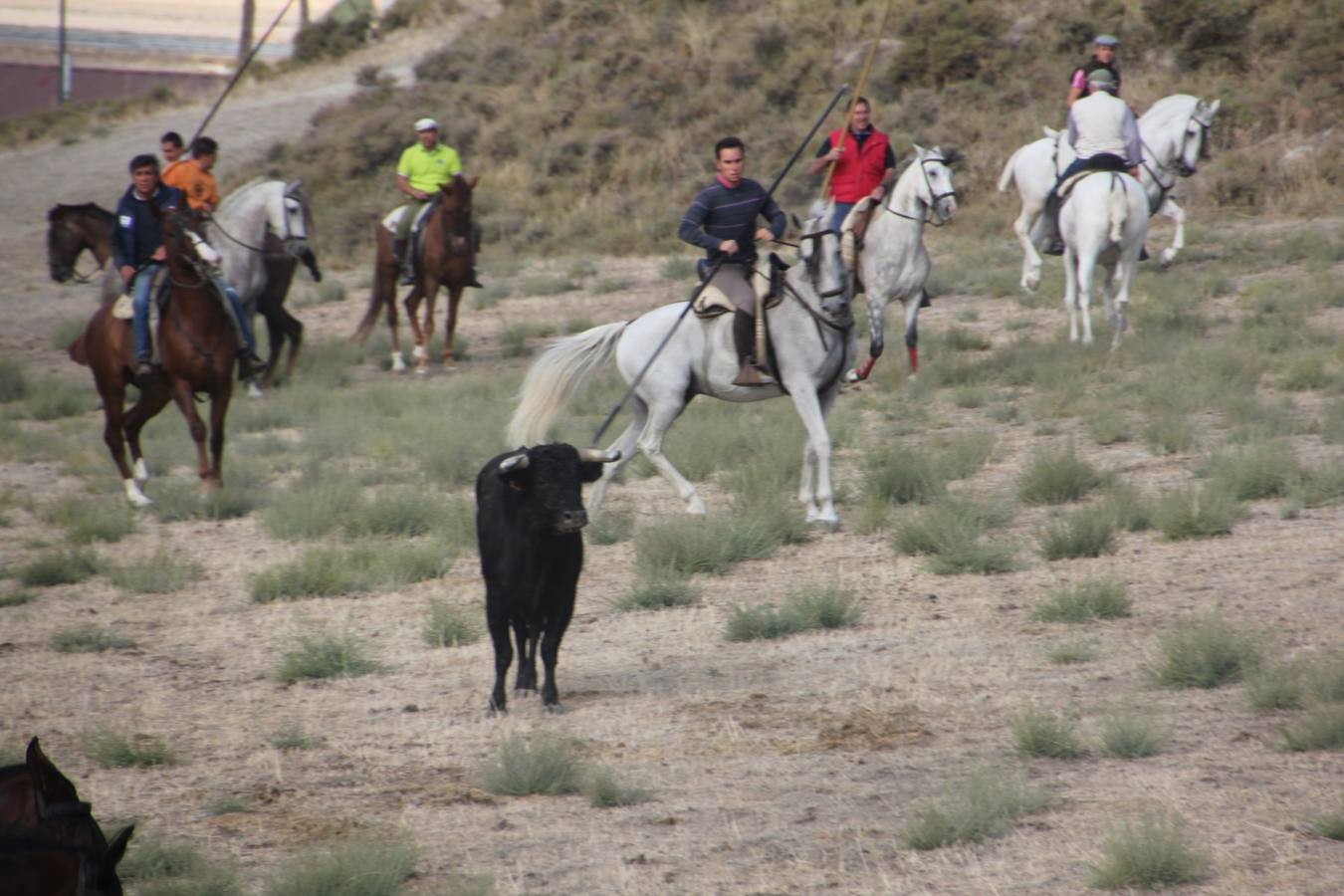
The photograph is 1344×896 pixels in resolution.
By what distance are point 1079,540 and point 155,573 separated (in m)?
6.15

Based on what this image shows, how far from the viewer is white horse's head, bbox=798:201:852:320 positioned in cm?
1152

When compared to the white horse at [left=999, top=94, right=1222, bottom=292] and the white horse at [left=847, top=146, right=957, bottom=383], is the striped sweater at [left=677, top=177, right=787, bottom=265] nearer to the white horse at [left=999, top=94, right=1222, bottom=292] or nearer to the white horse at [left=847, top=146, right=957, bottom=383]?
the white horse at [left=847, top=146, right=957, bottom=383]

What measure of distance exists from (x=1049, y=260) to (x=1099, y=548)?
1510 cm

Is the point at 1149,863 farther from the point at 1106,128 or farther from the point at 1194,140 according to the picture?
the point at 1194,140

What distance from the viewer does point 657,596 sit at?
991 centimetres

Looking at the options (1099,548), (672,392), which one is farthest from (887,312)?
(1099,548)

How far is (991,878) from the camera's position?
5.42 m

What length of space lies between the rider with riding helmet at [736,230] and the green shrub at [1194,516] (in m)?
2.90

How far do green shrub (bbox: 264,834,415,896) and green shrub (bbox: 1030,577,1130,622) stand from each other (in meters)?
4.38

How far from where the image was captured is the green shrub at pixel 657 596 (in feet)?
32.4

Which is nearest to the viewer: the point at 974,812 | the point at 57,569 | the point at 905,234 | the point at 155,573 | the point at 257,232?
the point at 974,812

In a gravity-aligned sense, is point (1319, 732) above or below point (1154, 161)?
below

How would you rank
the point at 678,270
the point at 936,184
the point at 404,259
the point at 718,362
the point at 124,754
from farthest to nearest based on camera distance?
the point at 678,270 → the point at 404,259 → the point at 936,184 → the point at 718,362 → the point at 124,754

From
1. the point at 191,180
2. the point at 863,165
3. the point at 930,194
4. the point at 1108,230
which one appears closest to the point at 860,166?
the point at 863,165
